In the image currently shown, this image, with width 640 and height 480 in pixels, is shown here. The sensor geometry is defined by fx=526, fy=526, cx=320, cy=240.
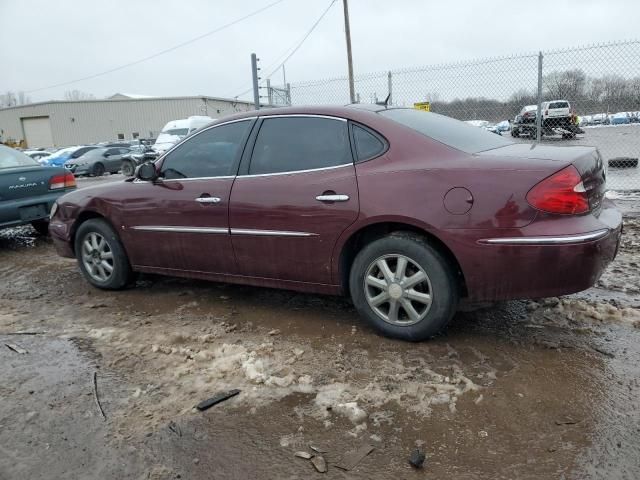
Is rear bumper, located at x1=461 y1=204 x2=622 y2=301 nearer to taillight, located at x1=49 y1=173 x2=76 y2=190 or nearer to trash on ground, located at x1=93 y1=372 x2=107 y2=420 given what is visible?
trash on ground, located at x1=93 y1=372 x2=107 y2=420

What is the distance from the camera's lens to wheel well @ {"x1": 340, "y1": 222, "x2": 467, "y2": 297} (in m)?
Result: 3.20

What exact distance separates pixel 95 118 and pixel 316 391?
61.5m

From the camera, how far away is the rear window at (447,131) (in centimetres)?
336

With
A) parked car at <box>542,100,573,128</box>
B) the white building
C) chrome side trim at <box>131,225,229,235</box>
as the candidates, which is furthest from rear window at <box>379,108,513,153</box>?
the white building

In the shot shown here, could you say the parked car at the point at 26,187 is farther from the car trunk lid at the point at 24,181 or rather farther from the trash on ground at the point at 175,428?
the trash on ground at the point at 175,428

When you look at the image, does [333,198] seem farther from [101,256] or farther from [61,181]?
[61,181]

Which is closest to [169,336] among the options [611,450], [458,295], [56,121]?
[458,295]

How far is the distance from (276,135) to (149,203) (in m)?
1.28

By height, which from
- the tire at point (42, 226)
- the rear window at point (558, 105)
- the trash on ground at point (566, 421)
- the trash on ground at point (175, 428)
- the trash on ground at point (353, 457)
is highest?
the rear window at point (558, 105)

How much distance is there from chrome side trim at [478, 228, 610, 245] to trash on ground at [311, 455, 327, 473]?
149 centimetres

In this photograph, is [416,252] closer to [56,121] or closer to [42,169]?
[42,169]

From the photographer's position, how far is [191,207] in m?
4.04

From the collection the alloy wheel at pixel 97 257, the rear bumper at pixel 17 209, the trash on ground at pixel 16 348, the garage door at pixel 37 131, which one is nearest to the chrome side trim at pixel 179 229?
the alloy wheel at pixel 97 257

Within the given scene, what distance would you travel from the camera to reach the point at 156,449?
2428 mm
